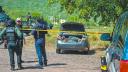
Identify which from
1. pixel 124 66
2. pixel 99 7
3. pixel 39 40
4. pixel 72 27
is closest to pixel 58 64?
pixel 39 40

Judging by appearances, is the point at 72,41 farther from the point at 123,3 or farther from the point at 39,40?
the point at 39,40

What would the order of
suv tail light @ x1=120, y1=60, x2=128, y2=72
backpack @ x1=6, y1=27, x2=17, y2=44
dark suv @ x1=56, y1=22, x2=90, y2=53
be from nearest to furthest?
suv tail light @ x1=120, y1=60, x2=128, y2=72 → backpack @ x1=6, y1=27, x2=17, y2=44 → dark suv @ x1=56, y1=22, x2=90, y2=53

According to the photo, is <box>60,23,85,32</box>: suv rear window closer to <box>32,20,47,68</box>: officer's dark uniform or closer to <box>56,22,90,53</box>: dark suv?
<box>56,22,90,53</box>: dark suv

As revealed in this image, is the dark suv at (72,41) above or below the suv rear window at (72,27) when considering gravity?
below

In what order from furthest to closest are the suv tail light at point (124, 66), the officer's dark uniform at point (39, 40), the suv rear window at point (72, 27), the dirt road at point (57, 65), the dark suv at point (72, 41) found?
the suv rear window at point (72, 27) → the dark suv at point (72, 41) → the officer's dark uniform at point (39, 40) → the dirt road at point (57, 65) → the suv tail light at point (124, 66)

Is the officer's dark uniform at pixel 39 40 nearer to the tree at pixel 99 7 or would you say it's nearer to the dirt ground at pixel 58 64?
the dirt ground at pixel 58 64

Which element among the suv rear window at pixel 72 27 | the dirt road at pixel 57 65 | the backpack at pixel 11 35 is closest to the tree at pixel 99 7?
the suv rear window at pixel 72 27

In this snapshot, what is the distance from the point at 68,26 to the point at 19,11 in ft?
111

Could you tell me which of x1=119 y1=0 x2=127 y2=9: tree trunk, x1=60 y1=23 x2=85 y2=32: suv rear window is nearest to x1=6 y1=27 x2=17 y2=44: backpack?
x1=119 y1=0 x2=127 y2=9: tree trunk

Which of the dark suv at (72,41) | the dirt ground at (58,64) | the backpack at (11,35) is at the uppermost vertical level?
the backpack at (11,35)

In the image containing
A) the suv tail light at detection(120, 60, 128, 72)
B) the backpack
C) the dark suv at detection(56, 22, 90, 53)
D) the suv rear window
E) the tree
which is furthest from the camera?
the suv rear window

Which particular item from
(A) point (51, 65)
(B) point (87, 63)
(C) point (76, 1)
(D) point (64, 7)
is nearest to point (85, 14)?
(C) point (76, 1)

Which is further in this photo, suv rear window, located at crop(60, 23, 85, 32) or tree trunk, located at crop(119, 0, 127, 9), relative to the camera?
suv rear window, located at crop(60, 23, 85, 32)

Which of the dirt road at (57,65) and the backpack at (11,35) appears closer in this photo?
the backpack at (11,35)
